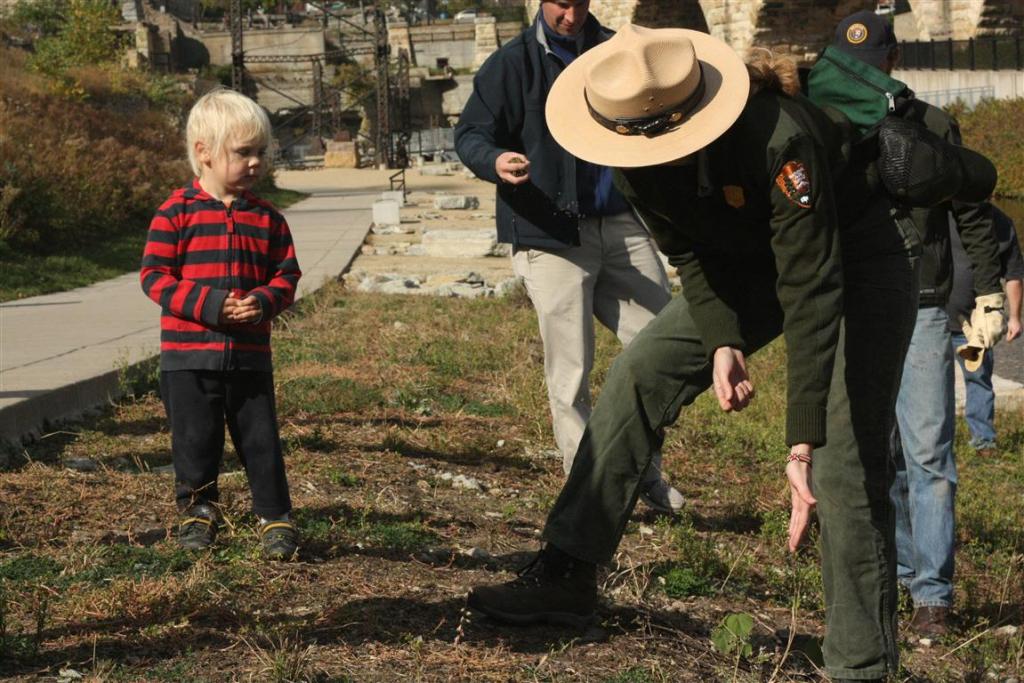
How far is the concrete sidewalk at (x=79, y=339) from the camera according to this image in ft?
20.9

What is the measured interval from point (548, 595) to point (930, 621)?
1.58 m

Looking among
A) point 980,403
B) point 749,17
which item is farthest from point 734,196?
point 749,17

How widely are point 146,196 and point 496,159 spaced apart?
15.1 metres

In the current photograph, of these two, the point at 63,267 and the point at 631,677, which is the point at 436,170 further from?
the point at 631,677

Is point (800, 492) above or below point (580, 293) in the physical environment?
below

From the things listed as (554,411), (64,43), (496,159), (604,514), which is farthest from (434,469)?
(64,43)

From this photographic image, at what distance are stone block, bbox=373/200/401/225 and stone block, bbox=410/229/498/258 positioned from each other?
6.43 ft

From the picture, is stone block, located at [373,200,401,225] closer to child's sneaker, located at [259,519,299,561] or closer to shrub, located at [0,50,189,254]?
shrub, located at [0,50,189,254]

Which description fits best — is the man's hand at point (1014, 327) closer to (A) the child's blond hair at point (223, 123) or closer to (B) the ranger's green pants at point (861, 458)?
(B) the ranger's green pants at point (861, 458)

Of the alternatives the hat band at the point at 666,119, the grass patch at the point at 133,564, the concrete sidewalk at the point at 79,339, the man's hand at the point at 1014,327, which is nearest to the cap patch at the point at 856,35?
the hat band at the point at 666,119

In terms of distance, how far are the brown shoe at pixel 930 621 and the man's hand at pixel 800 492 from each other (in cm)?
150

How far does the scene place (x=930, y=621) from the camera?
4.64 m

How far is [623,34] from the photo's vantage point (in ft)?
11.2

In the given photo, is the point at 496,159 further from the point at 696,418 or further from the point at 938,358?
the point at 696,418
